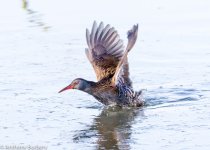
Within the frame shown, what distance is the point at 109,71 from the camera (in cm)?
1071

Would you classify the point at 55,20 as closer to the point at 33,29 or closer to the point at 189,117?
the point at 33,29

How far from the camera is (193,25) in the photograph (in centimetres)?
1352

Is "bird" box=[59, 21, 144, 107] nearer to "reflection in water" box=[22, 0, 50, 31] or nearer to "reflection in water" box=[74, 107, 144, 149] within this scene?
"reflection in water" box=[74, 107, 144, 149]

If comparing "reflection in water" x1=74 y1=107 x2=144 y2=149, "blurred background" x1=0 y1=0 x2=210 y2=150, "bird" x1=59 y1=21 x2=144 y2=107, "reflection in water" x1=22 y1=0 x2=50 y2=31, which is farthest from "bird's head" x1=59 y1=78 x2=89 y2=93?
"reflection in water" x1=22 y1=0 x2=50 y2=31

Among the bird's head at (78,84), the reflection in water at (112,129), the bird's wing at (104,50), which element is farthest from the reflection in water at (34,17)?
the reflection in water at (112,129)

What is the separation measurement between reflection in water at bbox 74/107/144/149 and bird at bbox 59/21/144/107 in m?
0.19

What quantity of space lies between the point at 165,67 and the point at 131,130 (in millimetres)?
2800

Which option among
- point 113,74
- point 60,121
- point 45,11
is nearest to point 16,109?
point 60,121

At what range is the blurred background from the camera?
857 cm

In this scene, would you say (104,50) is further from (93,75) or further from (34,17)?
(34,17)

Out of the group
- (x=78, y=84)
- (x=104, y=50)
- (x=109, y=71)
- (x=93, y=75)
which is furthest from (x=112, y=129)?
(x=93, y=75)

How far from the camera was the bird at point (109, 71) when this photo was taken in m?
10.1

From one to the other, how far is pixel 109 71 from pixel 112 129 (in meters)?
1.84

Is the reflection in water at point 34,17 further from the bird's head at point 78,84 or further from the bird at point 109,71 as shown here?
the bird's head at point 78,84
